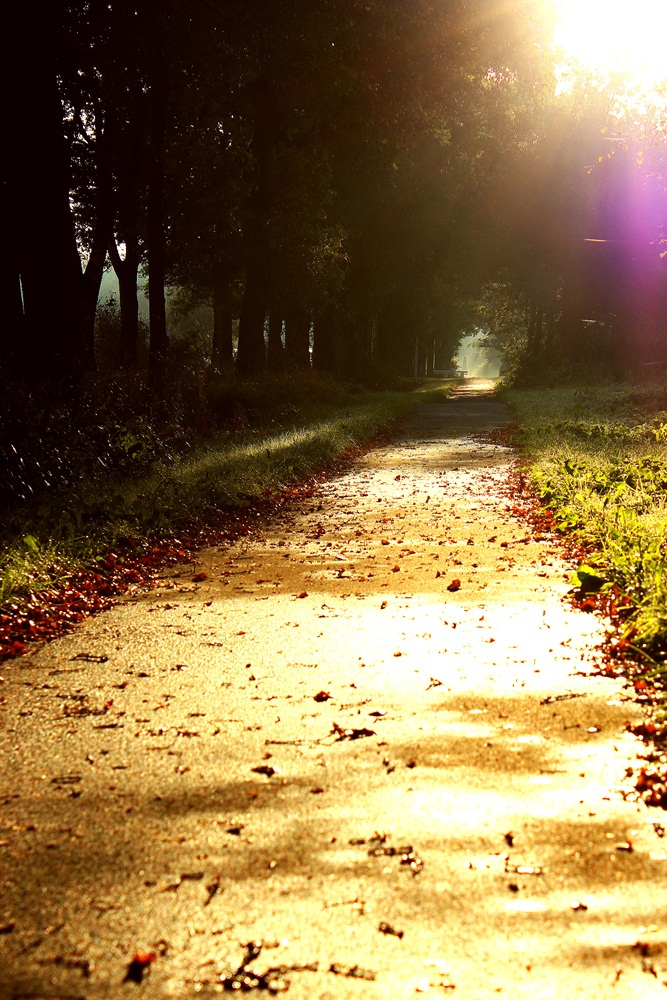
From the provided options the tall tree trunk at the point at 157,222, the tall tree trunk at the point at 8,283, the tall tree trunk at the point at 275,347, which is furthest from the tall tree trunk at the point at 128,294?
the tall tree trunk at the point at 8,283

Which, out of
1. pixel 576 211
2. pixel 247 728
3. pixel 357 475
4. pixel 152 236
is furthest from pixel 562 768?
pixel 576 211

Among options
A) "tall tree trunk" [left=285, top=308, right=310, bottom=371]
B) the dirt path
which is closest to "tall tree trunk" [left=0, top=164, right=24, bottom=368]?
the dirt path

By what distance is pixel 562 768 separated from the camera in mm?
4262

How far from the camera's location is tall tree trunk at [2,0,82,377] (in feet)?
52.9

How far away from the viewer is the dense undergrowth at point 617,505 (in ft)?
19.9

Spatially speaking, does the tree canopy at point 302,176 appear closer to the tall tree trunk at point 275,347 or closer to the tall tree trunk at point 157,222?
the tall tree trunk at point 157,222

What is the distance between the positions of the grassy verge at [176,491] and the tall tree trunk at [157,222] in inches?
76.3

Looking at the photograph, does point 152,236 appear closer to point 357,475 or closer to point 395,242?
point 357,475

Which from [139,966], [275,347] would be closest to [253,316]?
[275,347]

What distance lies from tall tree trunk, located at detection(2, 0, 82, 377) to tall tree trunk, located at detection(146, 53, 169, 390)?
4346 mm

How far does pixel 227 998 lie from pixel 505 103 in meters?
25.8

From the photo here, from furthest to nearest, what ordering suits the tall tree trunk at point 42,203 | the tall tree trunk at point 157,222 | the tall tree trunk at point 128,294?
the tall tree trunk at point 128,294, the tall tree trunk at point 157,222, the tall tree trunk at point 42,203

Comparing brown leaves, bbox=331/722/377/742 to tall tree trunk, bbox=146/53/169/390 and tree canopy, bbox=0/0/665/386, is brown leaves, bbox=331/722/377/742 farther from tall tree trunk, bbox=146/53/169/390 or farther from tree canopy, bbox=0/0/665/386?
tall tree trunk, bbox=146/53/169/390

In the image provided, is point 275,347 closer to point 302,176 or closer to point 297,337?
point 297,337
